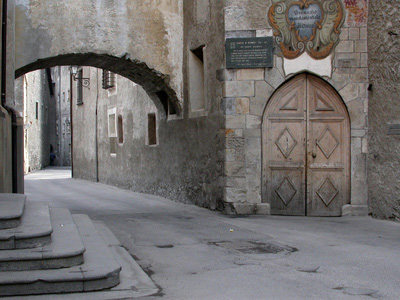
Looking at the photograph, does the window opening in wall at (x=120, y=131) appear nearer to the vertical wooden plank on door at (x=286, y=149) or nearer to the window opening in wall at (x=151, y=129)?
the window opening in wall at (x=151, y=129)

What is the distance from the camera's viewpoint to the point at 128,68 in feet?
35.6

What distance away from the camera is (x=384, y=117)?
28.1ft

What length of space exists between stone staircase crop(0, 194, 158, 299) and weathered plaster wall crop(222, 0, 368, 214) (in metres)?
4.26

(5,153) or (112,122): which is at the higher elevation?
(112,122)

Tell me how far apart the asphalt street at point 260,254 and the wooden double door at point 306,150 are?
0.45m

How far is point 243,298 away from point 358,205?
18.0 feet

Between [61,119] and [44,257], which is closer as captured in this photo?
[44,257]

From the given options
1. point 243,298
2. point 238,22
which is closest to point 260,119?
point 238,22

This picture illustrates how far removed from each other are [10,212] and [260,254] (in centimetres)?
260

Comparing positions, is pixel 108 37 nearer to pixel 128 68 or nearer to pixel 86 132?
pixel 128 68

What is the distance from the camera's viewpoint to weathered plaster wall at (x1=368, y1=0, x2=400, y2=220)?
27.0 feet

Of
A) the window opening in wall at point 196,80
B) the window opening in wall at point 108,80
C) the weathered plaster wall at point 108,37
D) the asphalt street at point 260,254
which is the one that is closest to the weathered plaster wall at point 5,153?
the asphalt street at point 260,254

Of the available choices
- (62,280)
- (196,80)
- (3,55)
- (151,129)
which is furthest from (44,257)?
(151,129)

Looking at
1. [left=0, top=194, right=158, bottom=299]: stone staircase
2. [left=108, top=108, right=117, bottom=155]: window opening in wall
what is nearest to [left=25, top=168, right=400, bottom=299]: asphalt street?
[left=0, top=194, right=158, bottom=299]: stone staircase
